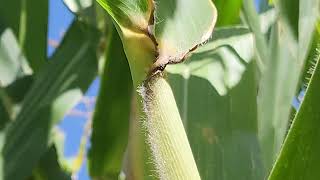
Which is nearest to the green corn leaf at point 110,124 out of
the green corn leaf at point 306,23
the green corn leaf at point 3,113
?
the green corn leaf at point 3,113

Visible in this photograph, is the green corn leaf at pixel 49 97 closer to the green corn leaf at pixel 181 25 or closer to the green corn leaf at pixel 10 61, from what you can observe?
the green corn leaf at pixel 10 61

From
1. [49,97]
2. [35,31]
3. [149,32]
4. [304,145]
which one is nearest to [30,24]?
[35,31]

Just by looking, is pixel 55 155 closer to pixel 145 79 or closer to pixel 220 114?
pixel 220 114

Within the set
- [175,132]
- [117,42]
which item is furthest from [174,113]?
[117,42]

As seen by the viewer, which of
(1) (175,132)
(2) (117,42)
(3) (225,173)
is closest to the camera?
(1) (175,132)

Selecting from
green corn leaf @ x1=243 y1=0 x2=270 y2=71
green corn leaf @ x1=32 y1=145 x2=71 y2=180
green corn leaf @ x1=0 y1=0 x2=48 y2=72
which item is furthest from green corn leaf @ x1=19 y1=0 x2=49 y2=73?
green corn leaf @ x1=243 y1=0 x2=270 y2=71

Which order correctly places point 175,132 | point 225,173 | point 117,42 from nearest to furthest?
point 175,132 < point 225,173 < point 117,42
